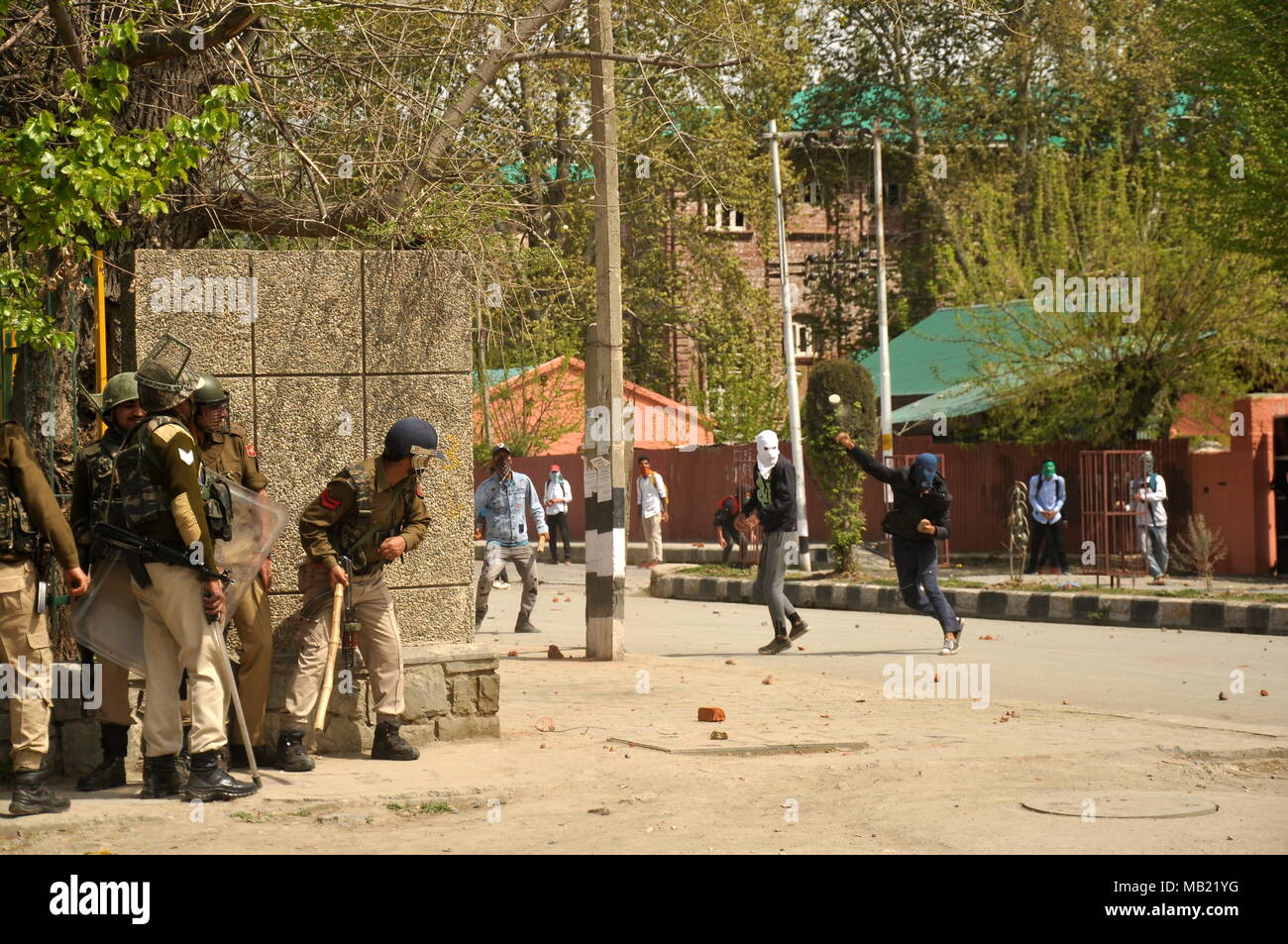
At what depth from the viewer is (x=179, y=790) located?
719 cm

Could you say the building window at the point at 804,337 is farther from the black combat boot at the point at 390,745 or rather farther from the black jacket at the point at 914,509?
the black combat boot at the point at 390,745

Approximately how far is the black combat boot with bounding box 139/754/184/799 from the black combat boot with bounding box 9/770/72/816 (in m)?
0.40

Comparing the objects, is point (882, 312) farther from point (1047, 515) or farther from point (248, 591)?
point (248, 591)

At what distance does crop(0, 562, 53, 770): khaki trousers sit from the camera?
6.75 metres

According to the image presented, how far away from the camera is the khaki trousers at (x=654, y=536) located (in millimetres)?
29438

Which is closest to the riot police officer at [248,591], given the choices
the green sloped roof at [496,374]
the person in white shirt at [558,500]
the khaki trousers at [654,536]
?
→ the green sloped roof at [496,374]

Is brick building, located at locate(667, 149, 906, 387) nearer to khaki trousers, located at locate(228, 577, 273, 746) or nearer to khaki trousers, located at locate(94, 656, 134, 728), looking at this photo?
khaki trousers, located at locate(228, 577, 273, 746)

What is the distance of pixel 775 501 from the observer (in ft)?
45.7

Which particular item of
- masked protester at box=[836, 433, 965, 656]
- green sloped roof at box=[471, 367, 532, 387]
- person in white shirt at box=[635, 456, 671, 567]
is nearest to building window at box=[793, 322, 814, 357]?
green sloped roof at box=[471, 367, 532, 387]

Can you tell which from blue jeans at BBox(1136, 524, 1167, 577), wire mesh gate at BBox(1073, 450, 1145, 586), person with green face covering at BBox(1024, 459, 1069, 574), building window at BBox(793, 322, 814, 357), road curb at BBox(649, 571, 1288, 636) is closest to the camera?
road curb at BBox(649, 571, 1288, 636)

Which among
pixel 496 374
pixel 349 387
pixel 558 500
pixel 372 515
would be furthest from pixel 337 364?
pixel 496 374

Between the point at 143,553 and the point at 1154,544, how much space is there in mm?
17741

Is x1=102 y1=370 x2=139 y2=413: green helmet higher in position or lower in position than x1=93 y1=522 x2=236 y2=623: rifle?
higher

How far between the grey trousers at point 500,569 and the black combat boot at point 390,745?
8.10 m
